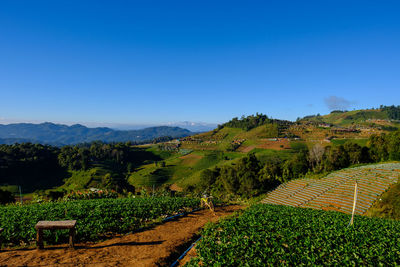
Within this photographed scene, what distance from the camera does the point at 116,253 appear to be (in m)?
10.8

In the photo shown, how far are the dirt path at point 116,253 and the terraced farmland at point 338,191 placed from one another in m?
28.7

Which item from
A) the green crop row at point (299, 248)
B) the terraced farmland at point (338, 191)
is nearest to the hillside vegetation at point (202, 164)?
the terraced farmland at point (338, 191)

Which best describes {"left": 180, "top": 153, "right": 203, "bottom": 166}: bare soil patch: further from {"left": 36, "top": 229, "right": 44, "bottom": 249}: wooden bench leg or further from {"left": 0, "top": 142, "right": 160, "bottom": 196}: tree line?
{"left": 36, "top": 229, "right": 44, "bottom": 249}: wooden bench leg

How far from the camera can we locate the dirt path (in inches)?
377

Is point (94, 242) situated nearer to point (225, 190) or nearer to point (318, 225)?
point (318, 225)

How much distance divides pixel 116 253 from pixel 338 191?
130ft

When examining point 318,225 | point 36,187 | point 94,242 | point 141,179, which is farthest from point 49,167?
point 318,225

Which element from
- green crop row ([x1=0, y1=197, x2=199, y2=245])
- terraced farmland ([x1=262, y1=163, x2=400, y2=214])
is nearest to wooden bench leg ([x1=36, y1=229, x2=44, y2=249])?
green crop row ([x1=0, y1=197, x2=199, y2=245])

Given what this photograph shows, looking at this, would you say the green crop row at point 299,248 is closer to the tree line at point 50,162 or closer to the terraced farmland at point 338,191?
the terraced farmland at point 338,191

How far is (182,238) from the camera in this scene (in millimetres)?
13414

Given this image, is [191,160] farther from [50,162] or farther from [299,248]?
[299,248]

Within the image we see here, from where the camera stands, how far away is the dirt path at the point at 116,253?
377 inches

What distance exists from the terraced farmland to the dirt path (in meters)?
28.7

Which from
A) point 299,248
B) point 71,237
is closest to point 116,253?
point 71,237
